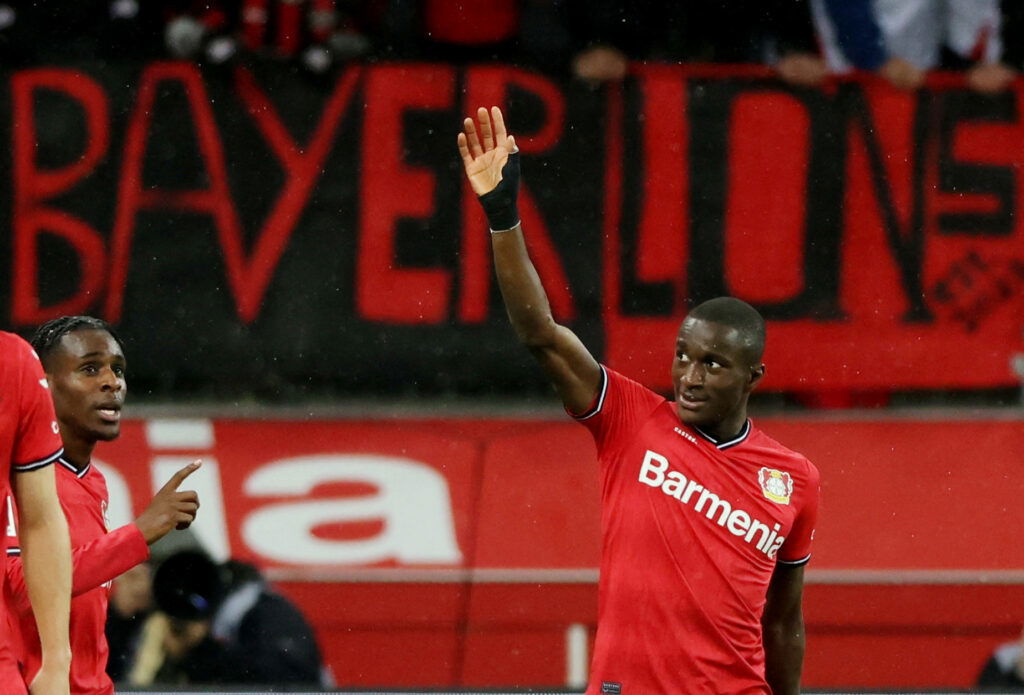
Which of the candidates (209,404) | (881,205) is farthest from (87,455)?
(881,205)

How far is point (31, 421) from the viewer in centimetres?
235

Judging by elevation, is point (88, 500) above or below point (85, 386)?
below

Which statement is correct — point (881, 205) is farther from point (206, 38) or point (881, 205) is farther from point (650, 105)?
point (206, 38)

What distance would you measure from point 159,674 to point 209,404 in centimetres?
91

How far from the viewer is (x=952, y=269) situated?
17.3ft

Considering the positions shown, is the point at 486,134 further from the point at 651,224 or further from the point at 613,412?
the point at 651,224

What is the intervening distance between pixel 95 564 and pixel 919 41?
363cm

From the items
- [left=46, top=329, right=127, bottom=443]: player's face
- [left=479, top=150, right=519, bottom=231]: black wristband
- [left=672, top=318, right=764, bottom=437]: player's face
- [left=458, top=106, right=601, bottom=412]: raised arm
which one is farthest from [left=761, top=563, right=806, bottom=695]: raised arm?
[left=46, top=329, right=127, bottom=443]: player's face

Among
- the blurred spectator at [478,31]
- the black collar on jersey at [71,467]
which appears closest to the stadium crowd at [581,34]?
the blurred spectator at [478,31]

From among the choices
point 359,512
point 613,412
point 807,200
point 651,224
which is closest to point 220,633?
point 359,512

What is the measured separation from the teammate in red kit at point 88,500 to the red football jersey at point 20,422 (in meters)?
0.36

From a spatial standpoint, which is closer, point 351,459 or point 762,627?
point 762,627

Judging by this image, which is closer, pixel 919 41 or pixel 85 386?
pixel 85 386

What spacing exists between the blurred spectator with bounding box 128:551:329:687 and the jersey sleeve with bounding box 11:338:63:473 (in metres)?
2.81
